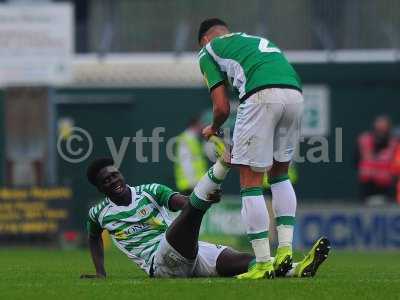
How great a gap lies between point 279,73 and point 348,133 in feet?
47.3

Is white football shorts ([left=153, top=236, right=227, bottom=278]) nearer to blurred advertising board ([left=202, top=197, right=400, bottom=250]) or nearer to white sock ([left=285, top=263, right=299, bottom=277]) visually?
white sock ([left=285, top=263, right=299, bottom=277])

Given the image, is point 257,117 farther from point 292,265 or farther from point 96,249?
point 96,249

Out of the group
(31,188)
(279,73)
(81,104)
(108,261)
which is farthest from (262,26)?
(279,73)

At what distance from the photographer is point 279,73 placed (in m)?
9.77

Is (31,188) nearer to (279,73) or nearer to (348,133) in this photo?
(348,133)

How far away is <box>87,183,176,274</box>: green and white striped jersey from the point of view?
10.2 meters

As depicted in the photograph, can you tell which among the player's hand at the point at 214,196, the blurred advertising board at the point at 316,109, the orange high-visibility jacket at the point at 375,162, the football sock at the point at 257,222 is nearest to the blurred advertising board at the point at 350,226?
the orange high-visibility jacket at the point at 375,162

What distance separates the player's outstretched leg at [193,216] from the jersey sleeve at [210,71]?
595 millimetres

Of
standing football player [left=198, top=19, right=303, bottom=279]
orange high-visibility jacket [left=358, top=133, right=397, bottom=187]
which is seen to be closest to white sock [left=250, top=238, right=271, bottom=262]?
standing football player [left=198, top=19, right=303, bottom=279]

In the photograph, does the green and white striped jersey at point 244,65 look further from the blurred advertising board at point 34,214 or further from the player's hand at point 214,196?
the blurred advertising board at point 34,214

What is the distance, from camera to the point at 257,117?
9.64m

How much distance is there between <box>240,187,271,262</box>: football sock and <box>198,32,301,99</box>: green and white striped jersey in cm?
75

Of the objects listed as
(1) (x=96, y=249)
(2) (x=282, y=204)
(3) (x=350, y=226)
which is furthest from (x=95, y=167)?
(3) (x=350, y=226)

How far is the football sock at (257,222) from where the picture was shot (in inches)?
379
